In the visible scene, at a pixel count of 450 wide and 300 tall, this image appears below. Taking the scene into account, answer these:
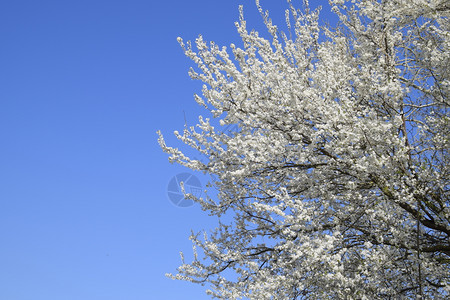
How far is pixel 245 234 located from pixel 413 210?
9.47ft

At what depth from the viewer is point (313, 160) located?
6207mm

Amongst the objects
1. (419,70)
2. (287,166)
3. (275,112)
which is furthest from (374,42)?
(287,166)

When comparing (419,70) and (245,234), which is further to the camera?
(245,234)

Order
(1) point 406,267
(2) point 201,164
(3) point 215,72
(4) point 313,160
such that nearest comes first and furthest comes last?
(1) point 406,267, (4) point 313,160, (3) point 215,72, (2) point 201,164

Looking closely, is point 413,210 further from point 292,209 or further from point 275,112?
point 275,112

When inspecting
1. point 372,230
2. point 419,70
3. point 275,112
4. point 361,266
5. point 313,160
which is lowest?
point 361,266

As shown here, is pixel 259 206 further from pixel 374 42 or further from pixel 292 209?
pixel 374 42

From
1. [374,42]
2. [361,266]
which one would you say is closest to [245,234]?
[361,266]

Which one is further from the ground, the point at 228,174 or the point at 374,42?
the point at 374,42

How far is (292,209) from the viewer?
5.79 meters

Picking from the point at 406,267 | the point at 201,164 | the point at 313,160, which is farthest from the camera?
the point at 201,164

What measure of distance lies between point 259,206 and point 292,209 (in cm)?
46

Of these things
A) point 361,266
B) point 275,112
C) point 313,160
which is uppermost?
point 275,112

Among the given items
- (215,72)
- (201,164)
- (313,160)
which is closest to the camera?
(313,160)
